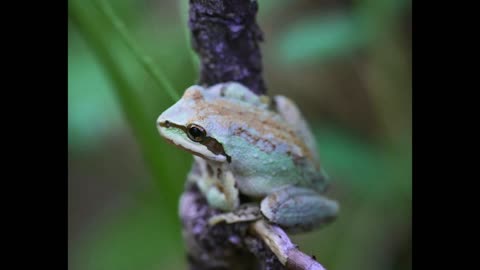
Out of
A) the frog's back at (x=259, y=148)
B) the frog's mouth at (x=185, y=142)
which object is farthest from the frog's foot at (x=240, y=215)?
the frog's mouth at (x=185, y=142)

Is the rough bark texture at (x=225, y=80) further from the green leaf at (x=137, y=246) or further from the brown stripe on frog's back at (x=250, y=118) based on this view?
the green leaf at (x=137, y=246)

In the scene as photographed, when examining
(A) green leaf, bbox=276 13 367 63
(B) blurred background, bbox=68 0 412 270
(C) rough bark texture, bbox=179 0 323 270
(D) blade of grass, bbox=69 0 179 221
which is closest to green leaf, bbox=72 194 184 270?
(B) blurred background, bbox=68 0 412 270

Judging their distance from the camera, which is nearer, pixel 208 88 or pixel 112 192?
pixel 208 88

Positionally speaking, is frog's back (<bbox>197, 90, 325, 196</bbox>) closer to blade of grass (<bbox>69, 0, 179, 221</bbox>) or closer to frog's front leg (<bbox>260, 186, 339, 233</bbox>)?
frog's front leg (<bbox>260, 186, 339, 233</bbox>)

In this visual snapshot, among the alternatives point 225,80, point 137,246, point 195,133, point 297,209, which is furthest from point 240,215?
point 137,246
